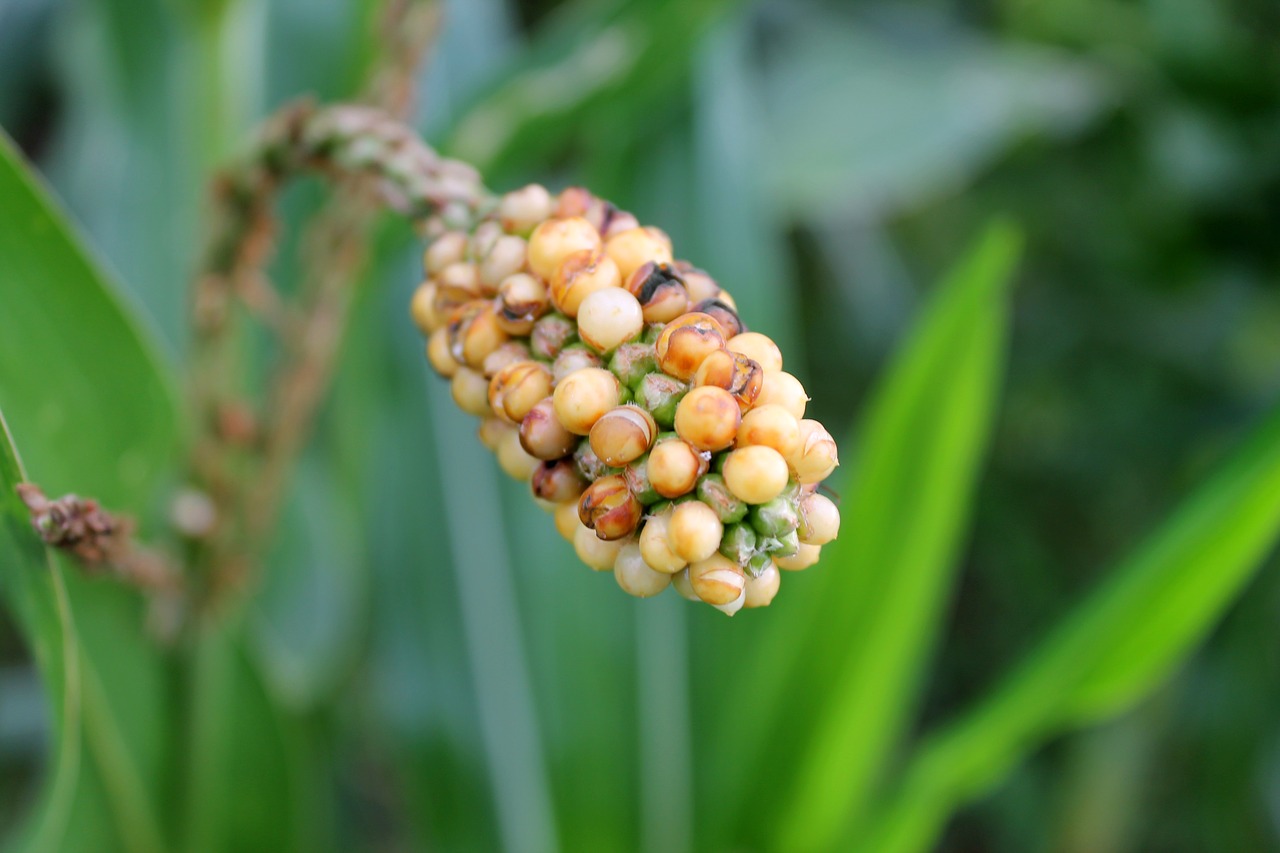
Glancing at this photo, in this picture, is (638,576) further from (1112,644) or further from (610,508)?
(1112,644)

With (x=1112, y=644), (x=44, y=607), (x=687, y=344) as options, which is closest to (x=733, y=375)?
(x=687, y=344)

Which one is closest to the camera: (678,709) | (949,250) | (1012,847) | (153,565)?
(153,565)

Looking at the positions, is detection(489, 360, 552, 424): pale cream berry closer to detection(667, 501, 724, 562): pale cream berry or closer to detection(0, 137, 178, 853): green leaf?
detection(667, 501, 724, 562): pale cream berry

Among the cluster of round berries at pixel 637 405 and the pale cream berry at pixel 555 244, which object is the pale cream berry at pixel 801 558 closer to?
the cluster of round berries at pixel 637 405

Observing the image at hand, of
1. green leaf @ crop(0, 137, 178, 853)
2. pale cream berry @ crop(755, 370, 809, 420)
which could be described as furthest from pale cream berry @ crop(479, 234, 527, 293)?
green leaf @ crop(0, 137, 178, 853)

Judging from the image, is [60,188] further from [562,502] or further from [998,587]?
[998,587]

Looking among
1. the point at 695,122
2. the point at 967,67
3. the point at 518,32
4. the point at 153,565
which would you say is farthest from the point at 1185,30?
the point at 153,565
